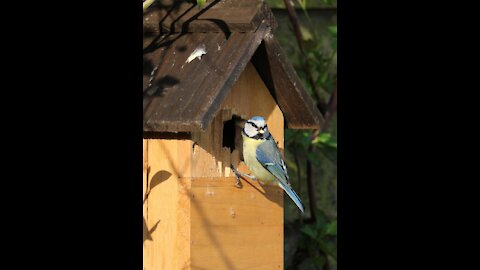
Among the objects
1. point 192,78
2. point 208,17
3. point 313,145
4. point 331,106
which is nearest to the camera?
point 192,78

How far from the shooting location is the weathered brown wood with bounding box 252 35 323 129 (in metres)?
3.43

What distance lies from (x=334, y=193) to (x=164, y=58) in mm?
2544

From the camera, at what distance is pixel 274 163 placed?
11.8 ft

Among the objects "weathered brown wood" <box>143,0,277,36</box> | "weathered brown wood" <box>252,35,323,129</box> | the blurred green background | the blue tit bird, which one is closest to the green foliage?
the blurred green background

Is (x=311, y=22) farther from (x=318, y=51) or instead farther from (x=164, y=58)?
(x=164, y=58)

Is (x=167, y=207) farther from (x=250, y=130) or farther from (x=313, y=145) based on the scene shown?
(x=313, y=145)

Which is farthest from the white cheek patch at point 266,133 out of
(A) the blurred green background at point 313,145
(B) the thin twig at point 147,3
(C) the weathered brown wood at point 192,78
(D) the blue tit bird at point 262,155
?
(A) the blurred green background at point 313,145

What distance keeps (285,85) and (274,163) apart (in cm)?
31

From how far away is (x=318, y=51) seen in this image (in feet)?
17.7

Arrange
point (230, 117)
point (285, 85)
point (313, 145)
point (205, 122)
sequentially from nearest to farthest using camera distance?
point (205, 122) → point (230, 117) → point (285, 85) → point (313, 145)

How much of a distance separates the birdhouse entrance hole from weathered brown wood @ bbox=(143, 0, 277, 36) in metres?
0.43

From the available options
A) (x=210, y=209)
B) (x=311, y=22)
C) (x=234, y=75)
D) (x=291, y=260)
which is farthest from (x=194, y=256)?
(x=311, y=22)

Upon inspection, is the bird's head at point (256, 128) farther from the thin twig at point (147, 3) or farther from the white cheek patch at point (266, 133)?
the thin twig at point (147, 3)

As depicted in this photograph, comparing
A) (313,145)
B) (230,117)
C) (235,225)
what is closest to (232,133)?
(230,117)
